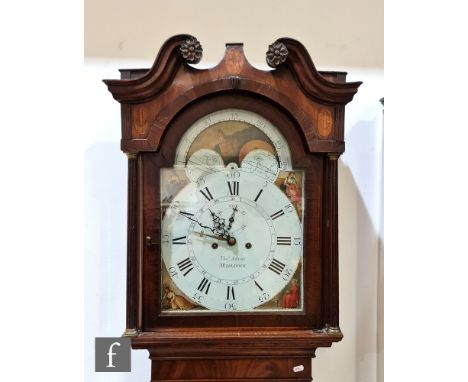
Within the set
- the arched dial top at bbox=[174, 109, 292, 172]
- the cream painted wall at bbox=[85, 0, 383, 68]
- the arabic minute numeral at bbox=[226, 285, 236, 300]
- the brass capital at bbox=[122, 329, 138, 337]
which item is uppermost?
the cream painted wall at bbox=[85, 0, 383, 68]

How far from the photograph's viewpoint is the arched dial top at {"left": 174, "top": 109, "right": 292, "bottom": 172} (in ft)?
3.20

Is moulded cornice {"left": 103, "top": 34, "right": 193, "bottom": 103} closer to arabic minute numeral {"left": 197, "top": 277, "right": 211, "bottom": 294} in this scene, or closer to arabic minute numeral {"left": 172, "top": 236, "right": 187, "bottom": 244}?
arabic minute numeral {"left": 172, "top": 236, "right": 187, "bottom": 244}

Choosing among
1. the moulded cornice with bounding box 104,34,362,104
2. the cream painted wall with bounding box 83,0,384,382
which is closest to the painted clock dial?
the moulded cornice with bounding box 104,34,362,104

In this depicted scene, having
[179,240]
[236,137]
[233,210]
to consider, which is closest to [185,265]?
[179,240]

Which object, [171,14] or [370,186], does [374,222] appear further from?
[171,14]

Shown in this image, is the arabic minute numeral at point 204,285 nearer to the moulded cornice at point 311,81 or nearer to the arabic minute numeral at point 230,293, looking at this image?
the arabic minute numeral at point 230,293

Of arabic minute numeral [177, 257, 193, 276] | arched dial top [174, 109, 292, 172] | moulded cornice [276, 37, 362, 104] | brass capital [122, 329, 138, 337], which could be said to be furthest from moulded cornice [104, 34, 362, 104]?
brass capital [122, 329, 138, 337]

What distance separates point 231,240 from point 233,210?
7 centimetres

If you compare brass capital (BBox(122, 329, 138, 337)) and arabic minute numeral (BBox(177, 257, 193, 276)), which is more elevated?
arabic minute numeral (BBox(177, 257, 193, 276))

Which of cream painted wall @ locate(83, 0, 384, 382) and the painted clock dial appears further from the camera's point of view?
cream painted wall @ locate(83, 0, 384, 382)

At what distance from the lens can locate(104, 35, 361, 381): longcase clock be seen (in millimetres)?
953

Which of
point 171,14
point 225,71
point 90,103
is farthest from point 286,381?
point 171,14

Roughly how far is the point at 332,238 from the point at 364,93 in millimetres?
464

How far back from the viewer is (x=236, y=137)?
98cm
